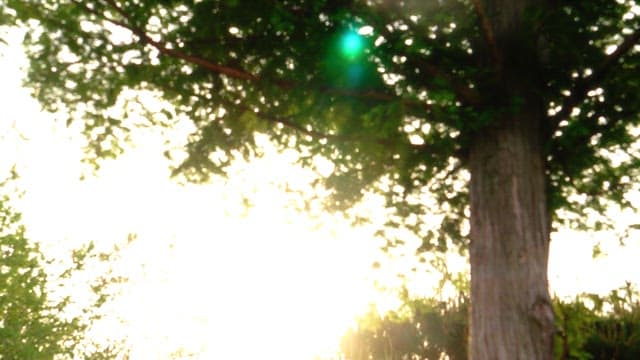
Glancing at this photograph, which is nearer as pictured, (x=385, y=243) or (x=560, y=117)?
(x=560, y=117)

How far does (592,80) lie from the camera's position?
5379mm

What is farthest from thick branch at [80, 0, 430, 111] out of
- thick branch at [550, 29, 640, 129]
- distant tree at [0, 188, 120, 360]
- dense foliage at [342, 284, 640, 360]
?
distant tree at [0, 188, 120, 360]

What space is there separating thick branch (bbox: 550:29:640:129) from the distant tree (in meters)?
13.1

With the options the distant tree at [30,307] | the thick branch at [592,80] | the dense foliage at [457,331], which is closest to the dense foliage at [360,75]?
the thick branch at [592,80]

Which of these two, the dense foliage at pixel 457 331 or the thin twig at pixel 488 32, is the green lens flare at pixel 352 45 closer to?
the thin twig at pixel 488 32

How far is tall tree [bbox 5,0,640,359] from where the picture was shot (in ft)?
16.4

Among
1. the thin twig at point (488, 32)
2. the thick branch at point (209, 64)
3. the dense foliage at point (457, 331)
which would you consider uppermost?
the thin twig at point (488, 32)

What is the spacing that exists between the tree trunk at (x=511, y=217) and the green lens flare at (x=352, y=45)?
1.27 meters

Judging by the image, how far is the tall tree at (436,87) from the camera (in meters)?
5.00

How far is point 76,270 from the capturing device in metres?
15.2

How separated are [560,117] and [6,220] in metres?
14.4

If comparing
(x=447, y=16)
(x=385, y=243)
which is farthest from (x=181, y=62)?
(x=385, y=243)

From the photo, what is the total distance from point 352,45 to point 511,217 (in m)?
2.17

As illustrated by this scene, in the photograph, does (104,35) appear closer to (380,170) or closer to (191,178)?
(191,178)
